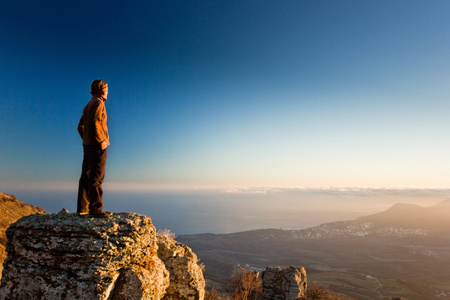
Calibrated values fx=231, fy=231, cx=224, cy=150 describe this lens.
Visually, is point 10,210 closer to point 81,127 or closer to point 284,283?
point 81,127

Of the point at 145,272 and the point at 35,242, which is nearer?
the point at 35,242

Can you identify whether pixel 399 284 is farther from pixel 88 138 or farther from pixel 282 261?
pixel 88 138

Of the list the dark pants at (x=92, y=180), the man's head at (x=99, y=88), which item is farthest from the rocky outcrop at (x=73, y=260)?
the man's head at (x=99, y=88)

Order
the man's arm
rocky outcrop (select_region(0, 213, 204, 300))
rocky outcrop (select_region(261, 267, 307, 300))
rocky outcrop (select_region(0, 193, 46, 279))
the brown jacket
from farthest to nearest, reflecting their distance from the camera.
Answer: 1. rocky outcrop (select_region(261, 267, 307, 300))
2. rocky outcrop (select_region(0, 193, 46, 279))
3. the man's arm
4. the brown jacket
5. rocky outcrop (select_region(0, 213, 204, 300))

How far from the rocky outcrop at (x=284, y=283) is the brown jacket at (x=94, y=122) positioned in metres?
34.7

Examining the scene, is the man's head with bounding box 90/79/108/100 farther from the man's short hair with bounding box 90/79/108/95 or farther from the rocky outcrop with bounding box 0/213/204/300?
the rocky outcrop with bounding box 0/213/204/300

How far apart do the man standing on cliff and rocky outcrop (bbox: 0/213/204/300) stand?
19.3 inches

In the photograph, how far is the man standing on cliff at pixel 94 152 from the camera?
17.8ft

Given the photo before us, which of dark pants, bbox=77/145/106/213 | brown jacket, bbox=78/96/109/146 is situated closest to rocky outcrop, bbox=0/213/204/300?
dark pants, bbox=77/145/106/213

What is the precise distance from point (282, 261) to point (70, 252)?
19398cm

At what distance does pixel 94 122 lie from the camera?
538cm

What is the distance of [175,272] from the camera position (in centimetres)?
708

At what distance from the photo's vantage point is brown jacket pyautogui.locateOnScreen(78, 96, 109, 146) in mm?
5409

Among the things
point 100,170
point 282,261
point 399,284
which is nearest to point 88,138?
point 100,170
